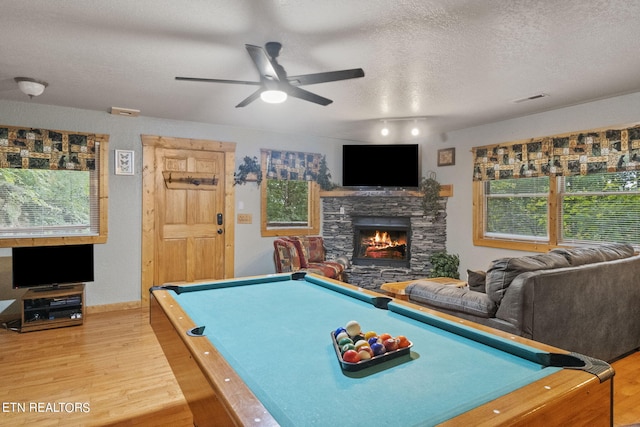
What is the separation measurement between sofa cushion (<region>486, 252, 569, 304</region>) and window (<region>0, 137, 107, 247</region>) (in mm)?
4381

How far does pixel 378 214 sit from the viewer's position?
6.04 metres

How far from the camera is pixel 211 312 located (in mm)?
1971

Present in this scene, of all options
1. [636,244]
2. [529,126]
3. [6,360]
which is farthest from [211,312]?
[529,126]

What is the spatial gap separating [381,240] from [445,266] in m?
1.09

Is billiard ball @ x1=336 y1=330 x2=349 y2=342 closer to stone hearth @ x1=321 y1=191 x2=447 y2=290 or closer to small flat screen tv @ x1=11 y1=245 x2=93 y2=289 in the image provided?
small flat screen tv @ x1=11 y1=245 x2=93 y2=289

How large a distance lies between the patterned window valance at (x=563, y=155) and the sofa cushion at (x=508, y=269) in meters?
2.08

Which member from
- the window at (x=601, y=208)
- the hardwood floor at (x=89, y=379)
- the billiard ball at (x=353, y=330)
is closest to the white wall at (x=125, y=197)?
the hardwood floor at (x=89, y=379)

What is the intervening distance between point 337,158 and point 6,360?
4928 mm

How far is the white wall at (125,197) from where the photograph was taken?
430 cm

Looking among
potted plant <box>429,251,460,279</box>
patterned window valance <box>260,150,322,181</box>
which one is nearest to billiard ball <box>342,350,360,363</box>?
potted plant <box>429,251,460,279</box>

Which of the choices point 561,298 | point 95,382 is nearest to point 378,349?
point 561,298

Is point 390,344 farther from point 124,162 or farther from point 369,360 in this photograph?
point 124,162

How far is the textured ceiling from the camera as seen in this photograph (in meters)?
2.28

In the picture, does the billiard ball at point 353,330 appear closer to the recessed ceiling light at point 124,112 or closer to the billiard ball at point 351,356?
the billiard ball at point 351,356
